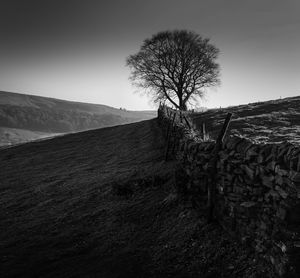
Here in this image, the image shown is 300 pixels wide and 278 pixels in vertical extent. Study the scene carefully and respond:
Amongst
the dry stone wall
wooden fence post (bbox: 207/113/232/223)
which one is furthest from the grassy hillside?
the dry stone wall

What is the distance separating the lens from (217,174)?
30.6 ft

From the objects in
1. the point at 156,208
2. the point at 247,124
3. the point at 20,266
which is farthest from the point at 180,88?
the point at 20,266

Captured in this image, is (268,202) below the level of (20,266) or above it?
above

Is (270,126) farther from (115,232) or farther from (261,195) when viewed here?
(261,195)

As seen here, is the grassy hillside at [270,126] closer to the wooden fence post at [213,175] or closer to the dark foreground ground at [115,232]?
the dark foreground ground at [115,232]

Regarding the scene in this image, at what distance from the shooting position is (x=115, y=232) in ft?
35.3

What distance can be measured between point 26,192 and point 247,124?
51.2 feet

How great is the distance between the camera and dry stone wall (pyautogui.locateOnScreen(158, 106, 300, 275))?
19.7ft

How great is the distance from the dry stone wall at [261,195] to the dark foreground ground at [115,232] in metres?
0.46

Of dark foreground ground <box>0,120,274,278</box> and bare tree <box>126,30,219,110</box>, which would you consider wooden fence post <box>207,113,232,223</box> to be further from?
bare tree <box>126,30,219,110</box>

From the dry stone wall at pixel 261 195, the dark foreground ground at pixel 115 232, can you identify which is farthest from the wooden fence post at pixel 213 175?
the dark foreground ground at pixel 115 232

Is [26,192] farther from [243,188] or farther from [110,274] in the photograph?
[243,188]

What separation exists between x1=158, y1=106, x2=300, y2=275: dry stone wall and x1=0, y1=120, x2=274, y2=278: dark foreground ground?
1.51 feet

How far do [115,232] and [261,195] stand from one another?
5453mm
